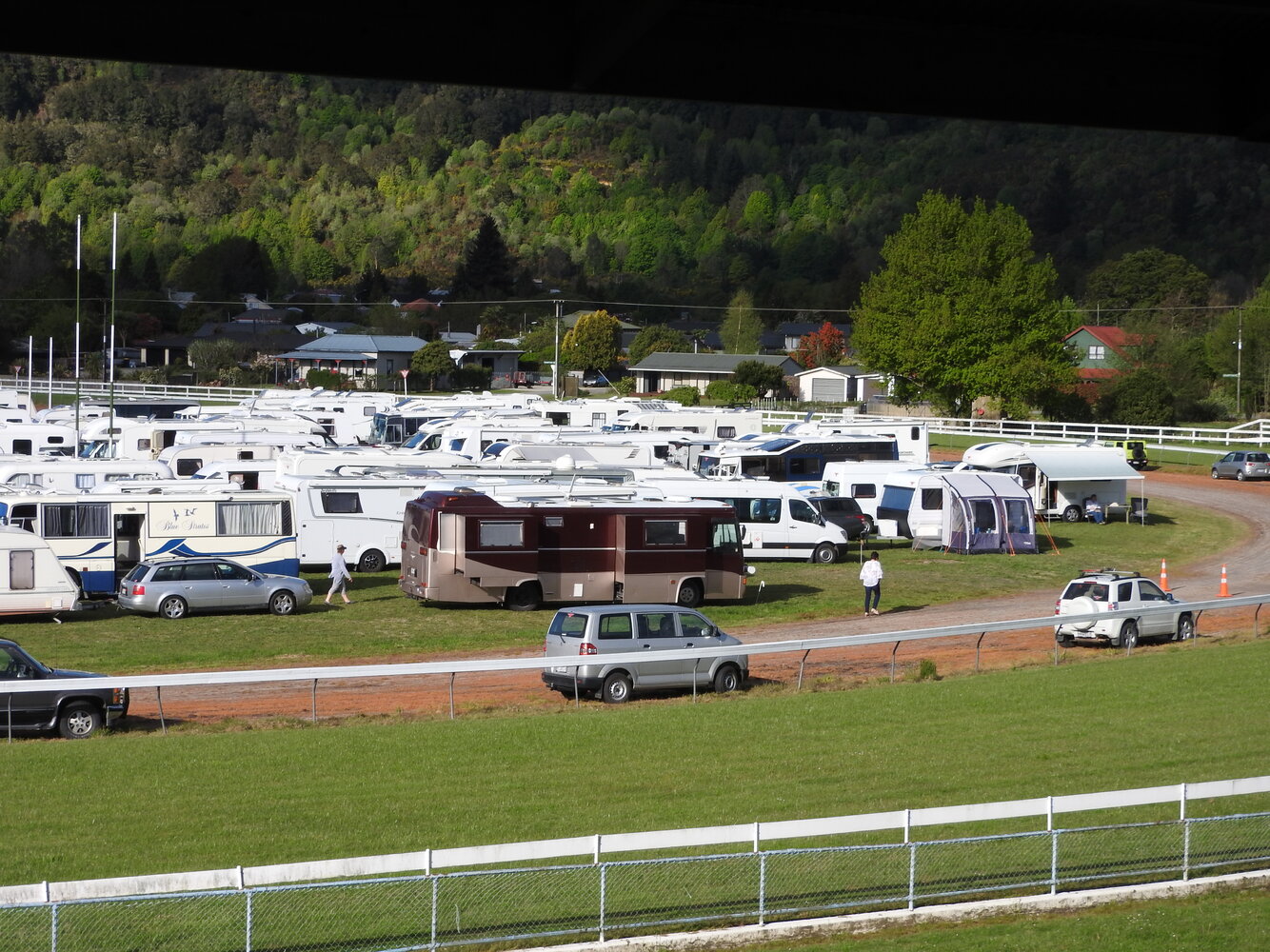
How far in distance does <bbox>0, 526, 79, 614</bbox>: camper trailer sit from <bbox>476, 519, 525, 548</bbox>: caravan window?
25.4 ft

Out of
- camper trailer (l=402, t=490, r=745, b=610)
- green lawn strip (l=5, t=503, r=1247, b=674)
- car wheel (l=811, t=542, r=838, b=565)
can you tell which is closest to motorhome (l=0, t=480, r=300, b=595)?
green lawn strip (l=5, t=503, r=1247, b=674)

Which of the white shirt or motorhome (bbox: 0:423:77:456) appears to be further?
motorhome (bbox: 0:423:77:456)

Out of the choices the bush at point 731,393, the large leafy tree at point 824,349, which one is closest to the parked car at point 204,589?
the bush at point 731,393

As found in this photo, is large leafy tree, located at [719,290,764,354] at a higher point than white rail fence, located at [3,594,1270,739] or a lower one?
higher

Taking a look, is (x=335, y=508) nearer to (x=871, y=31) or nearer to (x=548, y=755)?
(x=548, y=755)

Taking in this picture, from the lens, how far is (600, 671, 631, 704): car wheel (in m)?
21.0

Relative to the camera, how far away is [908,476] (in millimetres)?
39781

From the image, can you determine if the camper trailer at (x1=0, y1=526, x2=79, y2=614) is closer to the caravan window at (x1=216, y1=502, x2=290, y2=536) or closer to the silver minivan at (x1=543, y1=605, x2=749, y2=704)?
the caravan window at (x1=216, y1=502, x2=290, y2=536)

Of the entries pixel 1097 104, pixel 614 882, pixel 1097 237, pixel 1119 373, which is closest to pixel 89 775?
pixel 614 882

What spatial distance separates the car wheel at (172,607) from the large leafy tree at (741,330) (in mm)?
107390

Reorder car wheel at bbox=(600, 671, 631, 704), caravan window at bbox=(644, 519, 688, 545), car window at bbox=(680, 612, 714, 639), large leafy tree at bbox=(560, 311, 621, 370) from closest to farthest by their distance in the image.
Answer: car wheel at bbox=(600, 671, 631, 704)
car window at bbox=(680, 612, 714, 639)
caravan window at bbox=(644, 519, 688, 545)
large leafy tree at bbox=(560, 311, 621, 370)

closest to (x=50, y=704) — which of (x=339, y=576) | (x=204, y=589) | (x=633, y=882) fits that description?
(x=633, y=882)

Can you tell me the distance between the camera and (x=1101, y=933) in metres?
12.2

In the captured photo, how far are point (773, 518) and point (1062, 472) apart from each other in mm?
11962
